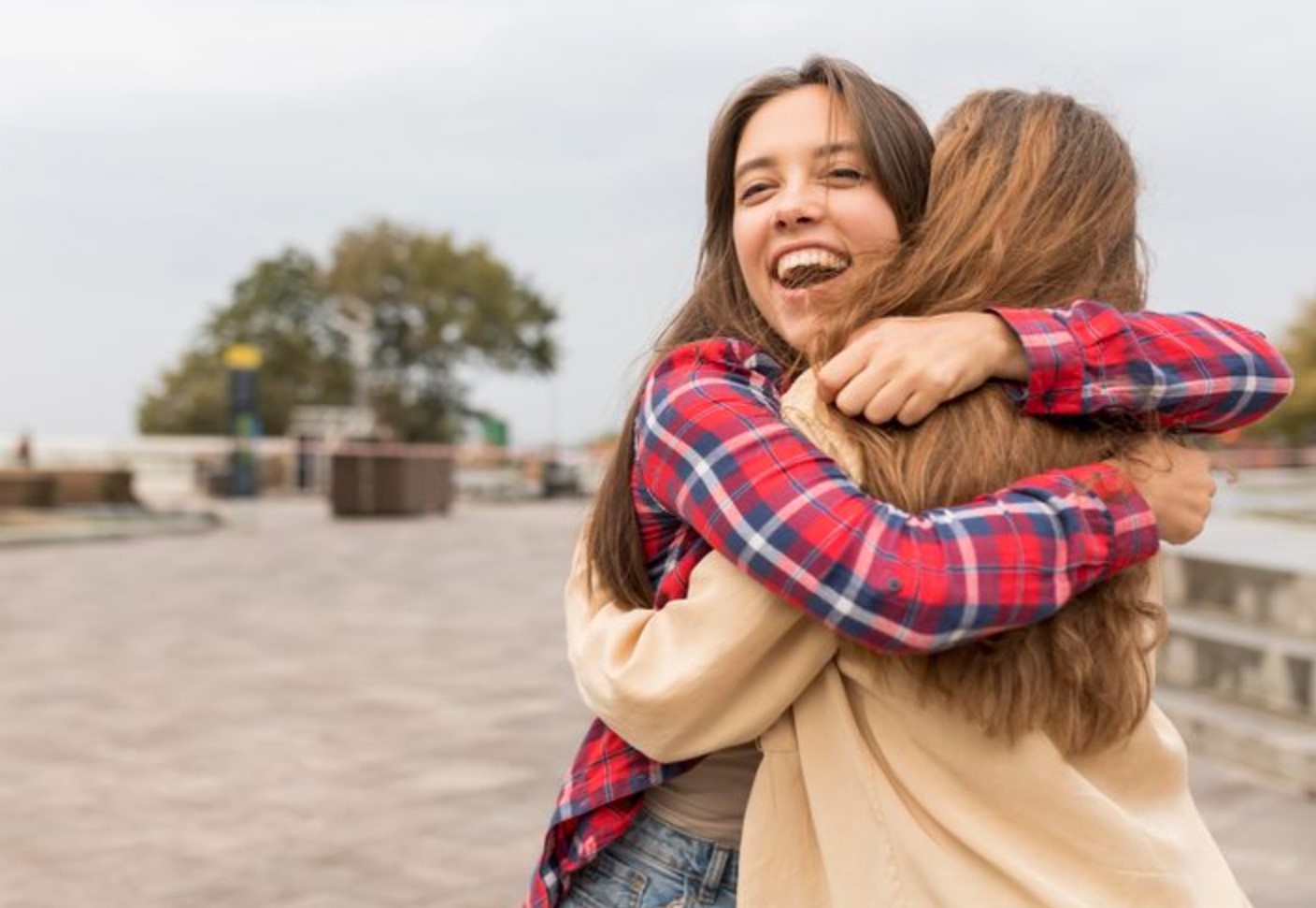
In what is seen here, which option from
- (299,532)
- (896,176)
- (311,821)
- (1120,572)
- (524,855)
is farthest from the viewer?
(299,532)

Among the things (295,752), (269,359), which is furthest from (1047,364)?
(269,359)

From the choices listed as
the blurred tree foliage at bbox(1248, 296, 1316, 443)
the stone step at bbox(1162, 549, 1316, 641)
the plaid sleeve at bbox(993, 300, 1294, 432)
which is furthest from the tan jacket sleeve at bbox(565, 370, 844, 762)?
the blurred tree foliage at bbox(1248, 296, 1316, 443)

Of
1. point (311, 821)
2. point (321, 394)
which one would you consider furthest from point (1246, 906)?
point (321, 394)

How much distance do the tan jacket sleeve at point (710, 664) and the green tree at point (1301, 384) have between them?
56.7 feet

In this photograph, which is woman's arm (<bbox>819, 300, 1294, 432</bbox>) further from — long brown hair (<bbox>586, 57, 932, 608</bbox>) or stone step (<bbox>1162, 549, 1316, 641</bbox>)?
stone step (<bbox>1162, 549, 1316, 641</bbox>)

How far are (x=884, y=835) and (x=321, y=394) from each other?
46.0 m

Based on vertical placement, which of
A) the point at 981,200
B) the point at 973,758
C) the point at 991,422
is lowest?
the point at 973,758

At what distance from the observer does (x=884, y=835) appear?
1.23m

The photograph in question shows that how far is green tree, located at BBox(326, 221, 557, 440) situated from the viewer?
4175cm

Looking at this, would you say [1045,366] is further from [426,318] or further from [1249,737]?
[426,318]

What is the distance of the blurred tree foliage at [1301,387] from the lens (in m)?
17.4

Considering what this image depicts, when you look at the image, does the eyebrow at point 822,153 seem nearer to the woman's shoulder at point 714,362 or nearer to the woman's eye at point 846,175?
the woman's eye at point 846,175

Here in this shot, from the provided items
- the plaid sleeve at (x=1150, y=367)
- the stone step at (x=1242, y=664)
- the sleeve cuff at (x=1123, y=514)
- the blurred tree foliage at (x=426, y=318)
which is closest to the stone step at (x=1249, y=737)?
the stone step at (x=1242, y=664)

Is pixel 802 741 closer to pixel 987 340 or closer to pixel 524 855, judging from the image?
pixel 987 340
